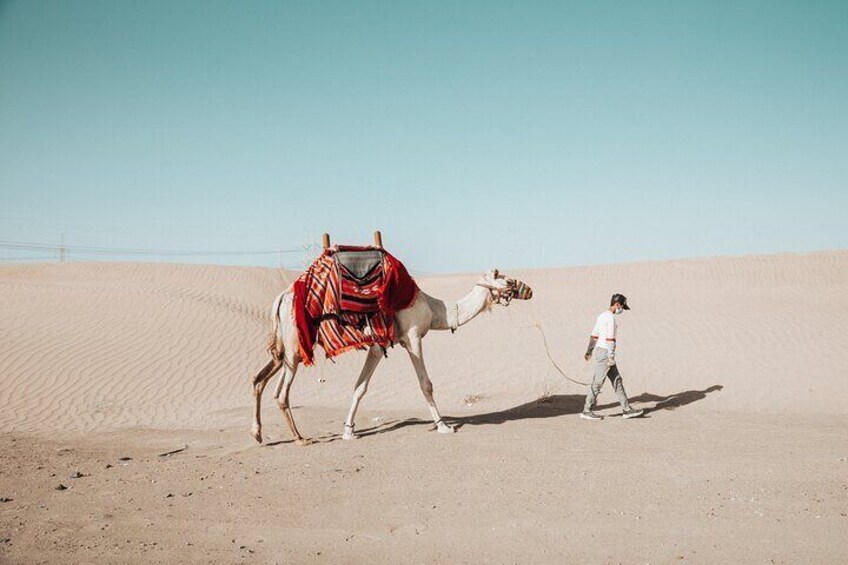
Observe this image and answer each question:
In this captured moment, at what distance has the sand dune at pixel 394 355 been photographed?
12.5 metres

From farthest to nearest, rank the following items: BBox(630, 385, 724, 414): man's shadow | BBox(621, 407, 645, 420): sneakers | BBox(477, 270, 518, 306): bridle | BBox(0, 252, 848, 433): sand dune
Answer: BBox(0, 252, 848, 433): sand dune → BBox(630, 385, 724, 414): man's shadow → BBox(621, 407, 645, 420): sneakers → BBox(477, 270, 518, 306): bridle

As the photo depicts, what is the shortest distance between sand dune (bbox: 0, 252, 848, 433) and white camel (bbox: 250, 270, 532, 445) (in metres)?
3.22

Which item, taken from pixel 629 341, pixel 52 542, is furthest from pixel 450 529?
pixel 629 341

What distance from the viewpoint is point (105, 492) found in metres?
6.36

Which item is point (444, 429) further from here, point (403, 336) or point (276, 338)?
point (276, 338)

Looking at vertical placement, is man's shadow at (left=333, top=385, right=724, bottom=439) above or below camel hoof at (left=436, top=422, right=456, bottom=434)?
below

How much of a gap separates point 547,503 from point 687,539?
1293 mm

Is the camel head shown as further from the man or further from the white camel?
the man

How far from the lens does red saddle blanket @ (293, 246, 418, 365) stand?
8461 mm

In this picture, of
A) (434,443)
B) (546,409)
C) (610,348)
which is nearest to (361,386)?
(434,443)

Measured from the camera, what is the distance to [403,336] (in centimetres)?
890

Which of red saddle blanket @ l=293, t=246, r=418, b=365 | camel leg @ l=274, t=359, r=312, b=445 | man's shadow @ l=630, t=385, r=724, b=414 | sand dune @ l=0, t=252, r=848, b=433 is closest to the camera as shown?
red saddle blanket @ l=293, t=246, r=418, b=365

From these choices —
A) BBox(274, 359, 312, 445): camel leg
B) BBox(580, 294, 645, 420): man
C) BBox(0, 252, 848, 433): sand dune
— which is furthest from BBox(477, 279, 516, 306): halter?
BBox(0, 252, 848, 433): sand dune

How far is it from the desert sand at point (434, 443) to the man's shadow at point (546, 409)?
0.09 metres
